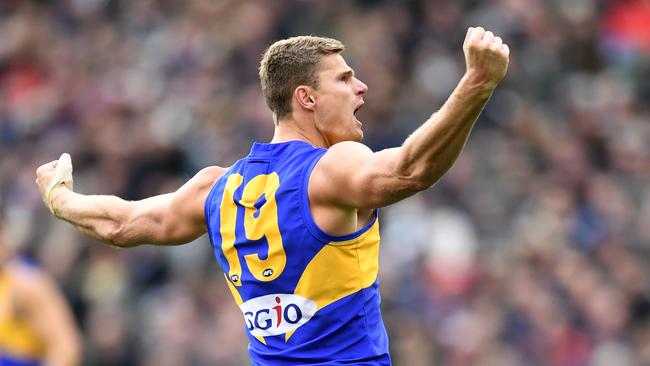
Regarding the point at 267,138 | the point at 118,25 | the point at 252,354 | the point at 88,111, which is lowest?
the point at 252,354

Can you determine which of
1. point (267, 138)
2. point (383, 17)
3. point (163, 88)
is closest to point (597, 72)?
point (383, 17)

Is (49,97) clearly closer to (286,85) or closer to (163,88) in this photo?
(163,88)

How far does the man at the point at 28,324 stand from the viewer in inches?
355

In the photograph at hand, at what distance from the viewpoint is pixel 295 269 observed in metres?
5.50

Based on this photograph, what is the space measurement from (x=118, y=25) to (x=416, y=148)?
12.4m

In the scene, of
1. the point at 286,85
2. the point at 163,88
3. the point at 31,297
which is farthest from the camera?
the point at 163,88

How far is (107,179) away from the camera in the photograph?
13562 millimetres

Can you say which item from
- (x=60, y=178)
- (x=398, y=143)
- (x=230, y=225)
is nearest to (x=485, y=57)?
(x=230, y=225)

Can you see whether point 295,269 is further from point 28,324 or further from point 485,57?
point 28,324

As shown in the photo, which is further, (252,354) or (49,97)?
(49,97)

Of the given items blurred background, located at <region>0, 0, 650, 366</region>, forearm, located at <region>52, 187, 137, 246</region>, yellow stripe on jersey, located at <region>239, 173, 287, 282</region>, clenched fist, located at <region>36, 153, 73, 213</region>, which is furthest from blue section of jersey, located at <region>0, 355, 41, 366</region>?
→ yellow stripe on jersey, located at <region>239, 173, 287, 282</region>

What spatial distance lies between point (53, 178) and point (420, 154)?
7.53 feet

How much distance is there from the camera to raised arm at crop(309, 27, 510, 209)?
4.71 metres

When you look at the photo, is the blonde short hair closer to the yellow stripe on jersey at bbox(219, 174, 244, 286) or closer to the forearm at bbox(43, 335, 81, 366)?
the yellow stripe on jersey at bbox(219, 174, 244, 286)
